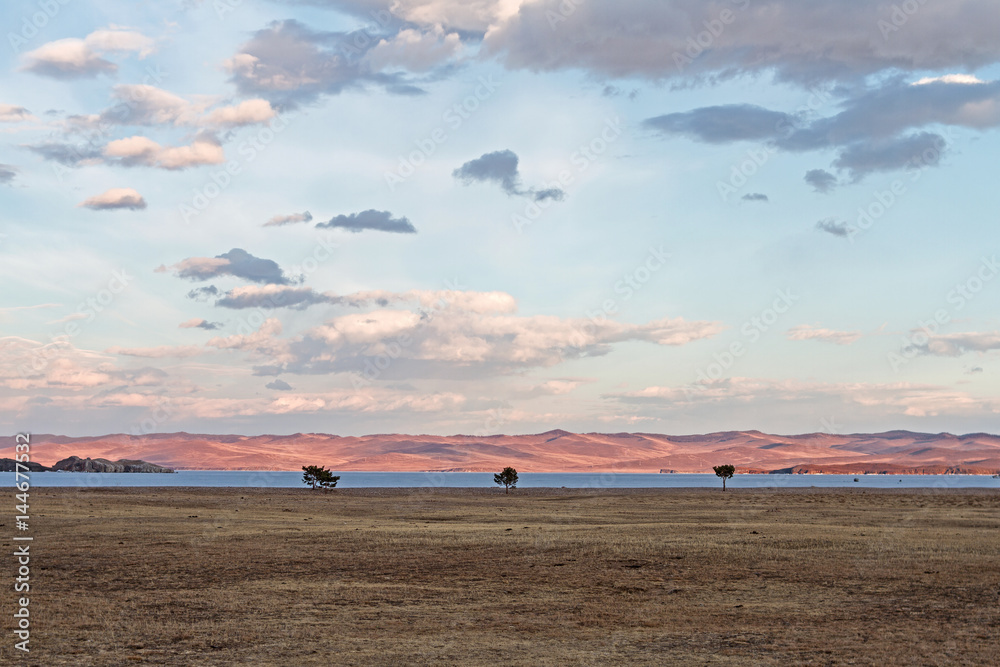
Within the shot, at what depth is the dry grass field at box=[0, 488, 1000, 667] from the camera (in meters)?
16.2

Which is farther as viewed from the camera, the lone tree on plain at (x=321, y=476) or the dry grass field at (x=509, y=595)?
the lone tree on plain at (x=321, y=476)

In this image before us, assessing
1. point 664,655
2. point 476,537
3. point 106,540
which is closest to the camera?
point 664,655

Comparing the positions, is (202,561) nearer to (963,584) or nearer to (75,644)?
(75,644)

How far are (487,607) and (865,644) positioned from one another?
29.2 feet

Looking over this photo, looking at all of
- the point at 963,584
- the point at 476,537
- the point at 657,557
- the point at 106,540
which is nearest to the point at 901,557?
the point at 963,584

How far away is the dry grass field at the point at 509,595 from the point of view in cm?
1625

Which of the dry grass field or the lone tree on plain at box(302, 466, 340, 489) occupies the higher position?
the dry grass field

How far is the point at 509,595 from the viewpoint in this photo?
909 inches

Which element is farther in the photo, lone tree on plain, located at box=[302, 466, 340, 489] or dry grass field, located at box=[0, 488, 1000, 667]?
lone tree on plain, located at box=[302, 466, 340, 489]

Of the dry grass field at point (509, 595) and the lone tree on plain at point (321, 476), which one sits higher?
the dry grass field at point (509, 595)

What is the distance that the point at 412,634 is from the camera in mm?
17938

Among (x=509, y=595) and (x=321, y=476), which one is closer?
(x=509, y=595)

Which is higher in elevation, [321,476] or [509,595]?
[509,595]

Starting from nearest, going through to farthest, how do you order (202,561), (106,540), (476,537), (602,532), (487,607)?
(487,607)
(202,561)
(106,540)
(476,537)
(602,532)
